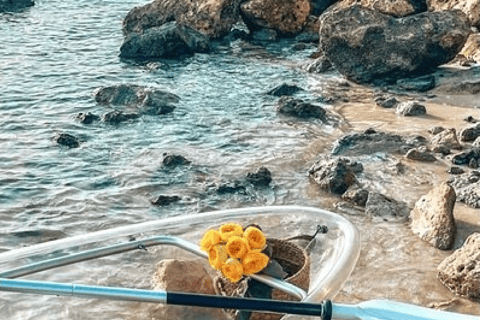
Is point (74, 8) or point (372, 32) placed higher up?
point (372, 32)

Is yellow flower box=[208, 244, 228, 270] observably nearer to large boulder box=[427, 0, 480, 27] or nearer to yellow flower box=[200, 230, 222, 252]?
yellow flower box=[200, 230, 222, 252]

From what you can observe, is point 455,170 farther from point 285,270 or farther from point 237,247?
point 237,247

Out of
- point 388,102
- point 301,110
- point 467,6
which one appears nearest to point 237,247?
point 301,110

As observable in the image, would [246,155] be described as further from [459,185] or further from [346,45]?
[346,45]

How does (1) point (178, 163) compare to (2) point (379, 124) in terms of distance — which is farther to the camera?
(2) point (379, 124)

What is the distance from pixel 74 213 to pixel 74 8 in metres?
13.3

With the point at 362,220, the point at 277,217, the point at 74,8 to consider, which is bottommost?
the point at 74,8

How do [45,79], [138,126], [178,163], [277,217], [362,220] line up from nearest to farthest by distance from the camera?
[277,217]
[362,220]
[178,163]
[138,126]
[45,79]

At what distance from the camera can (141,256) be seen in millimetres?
6328

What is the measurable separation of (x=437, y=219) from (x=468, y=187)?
1.01 m

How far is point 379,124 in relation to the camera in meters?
10.5

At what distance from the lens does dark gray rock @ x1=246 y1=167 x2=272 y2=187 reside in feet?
28.0

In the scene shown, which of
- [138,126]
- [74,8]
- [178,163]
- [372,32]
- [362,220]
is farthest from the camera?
[74,8]

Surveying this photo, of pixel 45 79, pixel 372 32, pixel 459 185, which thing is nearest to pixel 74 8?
pixel 45 79
